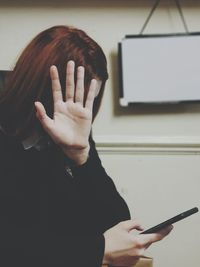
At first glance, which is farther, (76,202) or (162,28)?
(162,28)

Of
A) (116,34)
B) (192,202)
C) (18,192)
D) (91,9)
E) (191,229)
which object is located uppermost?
(91,9)

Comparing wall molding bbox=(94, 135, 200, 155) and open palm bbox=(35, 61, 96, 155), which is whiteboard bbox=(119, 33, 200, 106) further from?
open palm bbox=(35, 61, 96, 155)

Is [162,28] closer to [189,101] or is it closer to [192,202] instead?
[189,101]

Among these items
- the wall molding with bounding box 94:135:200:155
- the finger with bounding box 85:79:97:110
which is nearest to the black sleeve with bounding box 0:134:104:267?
the finger with bounding box 85:79:97:110

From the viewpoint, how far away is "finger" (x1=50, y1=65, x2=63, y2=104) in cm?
89

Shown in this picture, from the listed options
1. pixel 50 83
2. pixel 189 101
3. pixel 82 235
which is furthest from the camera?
pixel 189 101

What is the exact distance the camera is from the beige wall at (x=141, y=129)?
166 centimetres

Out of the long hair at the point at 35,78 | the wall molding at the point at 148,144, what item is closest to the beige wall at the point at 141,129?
the wall molding at the point at 148,144

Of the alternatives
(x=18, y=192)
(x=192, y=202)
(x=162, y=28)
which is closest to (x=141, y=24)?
(x=162, y=28)

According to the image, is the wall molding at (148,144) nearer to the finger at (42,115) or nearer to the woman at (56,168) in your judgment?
the woman at (56,168)

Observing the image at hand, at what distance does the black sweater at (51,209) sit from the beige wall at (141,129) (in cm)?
57

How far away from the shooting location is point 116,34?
1665 mm

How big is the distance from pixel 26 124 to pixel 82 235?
31 centimetres

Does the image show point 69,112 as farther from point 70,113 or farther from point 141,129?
point 141,129
